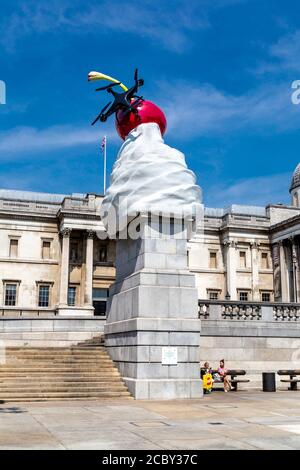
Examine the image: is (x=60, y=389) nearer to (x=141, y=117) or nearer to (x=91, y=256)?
(x=141, y=117)

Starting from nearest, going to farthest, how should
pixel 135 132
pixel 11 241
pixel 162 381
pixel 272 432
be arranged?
pixel 272 432 < pixel 162 381 < pixel 135 132 < pixel 11 241

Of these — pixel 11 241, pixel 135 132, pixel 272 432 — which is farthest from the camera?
pixel 11 241

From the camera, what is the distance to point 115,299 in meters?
21.8

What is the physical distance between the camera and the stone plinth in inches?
713

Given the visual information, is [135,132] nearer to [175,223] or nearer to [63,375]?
[175,223]

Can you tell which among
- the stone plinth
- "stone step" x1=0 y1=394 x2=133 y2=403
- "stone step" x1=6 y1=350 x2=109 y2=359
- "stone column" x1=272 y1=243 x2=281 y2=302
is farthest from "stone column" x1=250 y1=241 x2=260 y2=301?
"stone step" x1=0 y1=394 x2=133 y2=403

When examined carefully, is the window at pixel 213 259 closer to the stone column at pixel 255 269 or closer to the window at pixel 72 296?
the stone column at pixel 255 269

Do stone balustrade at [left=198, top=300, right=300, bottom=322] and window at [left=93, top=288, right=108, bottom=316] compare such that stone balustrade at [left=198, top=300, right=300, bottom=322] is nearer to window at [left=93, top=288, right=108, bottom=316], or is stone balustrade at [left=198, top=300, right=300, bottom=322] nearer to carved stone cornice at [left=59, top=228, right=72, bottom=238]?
carved stone cornice at [left=59, top=228, right=72, bottom=238]

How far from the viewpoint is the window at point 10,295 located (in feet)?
184

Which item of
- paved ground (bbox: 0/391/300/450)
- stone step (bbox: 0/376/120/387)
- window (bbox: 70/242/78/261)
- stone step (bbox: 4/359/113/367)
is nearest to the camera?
paved ground (bbox: 0/391/300/450)

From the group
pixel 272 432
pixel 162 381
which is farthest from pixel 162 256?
pixel 272 432

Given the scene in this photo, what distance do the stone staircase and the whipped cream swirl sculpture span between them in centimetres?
506

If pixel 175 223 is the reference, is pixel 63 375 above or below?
below

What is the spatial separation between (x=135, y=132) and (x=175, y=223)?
4.20 m
